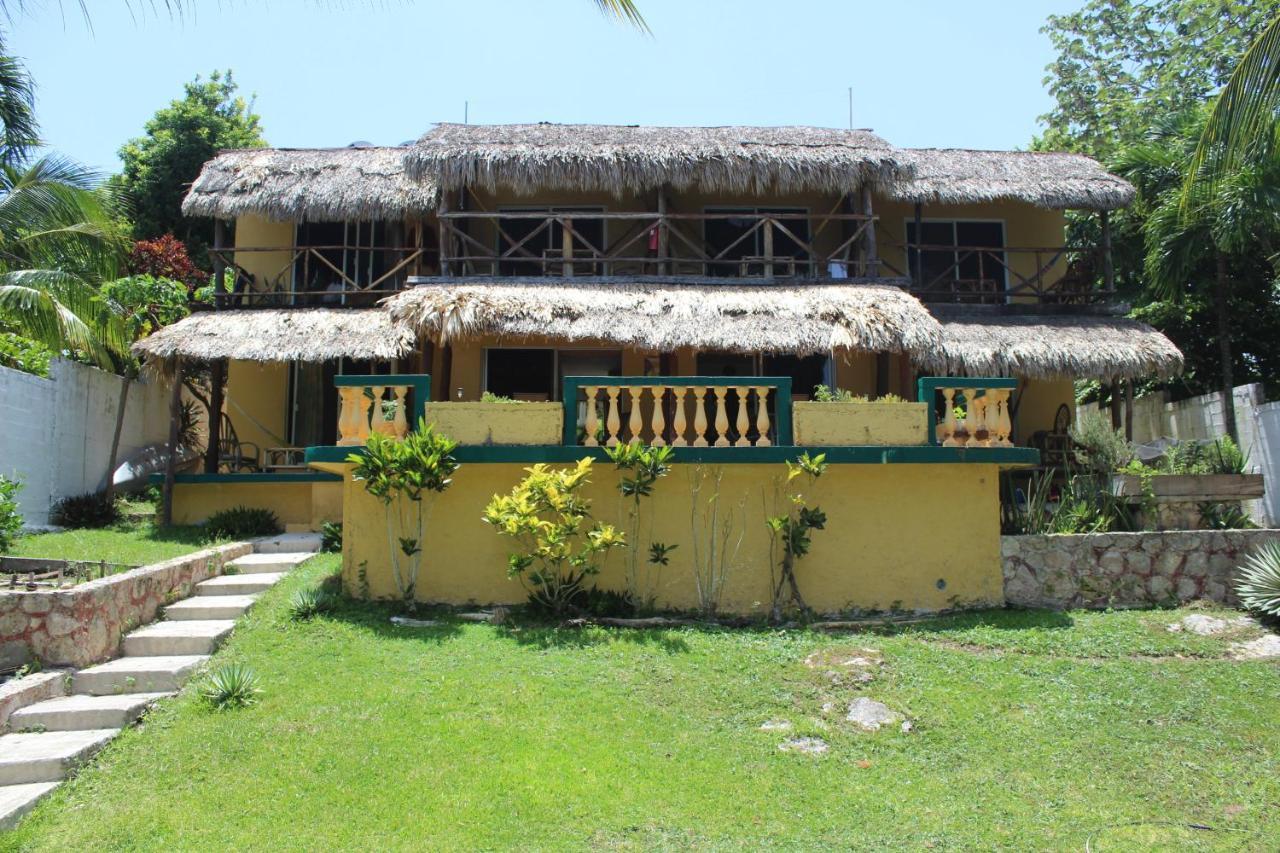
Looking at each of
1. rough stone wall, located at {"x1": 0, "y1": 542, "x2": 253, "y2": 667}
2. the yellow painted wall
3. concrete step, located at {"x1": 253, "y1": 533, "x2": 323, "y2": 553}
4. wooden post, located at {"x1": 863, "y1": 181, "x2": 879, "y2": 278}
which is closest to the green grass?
concrete step, located at {"x1": 253, "y1": 533, "x2": 323, "y2": 553}

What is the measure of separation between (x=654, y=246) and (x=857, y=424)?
17.5 ft

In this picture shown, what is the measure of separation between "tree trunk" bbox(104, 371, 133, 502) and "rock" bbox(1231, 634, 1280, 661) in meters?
12.8

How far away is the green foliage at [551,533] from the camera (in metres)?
8.14

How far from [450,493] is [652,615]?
84.7 inches

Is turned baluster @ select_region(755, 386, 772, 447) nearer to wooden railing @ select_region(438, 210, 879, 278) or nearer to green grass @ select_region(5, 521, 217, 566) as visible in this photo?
wooden railing @ select_region(438, 210, 879, 278)

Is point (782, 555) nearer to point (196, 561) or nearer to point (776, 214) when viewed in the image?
point (196, 561)

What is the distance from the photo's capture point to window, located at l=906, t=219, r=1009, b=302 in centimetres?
1419

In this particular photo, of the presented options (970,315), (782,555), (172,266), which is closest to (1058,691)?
(782,555)

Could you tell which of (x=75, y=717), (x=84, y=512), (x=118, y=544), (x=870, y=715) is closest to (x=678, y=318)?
(x=870, y=715)

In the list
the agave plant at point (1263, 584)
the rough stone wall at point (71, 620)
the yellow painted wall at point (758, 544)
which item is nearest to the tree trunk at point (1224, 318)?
the agave plant at point (1263, 584)

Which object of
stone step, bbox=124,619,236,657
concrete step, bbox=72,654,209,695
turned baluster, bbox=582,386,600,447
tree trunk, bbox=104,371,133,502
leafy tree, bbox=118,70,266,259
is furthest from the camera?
leafy tree, bbox=118,70,266,259

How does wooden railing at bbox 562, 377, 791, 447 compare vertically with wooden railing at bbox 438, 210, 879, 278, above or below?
below

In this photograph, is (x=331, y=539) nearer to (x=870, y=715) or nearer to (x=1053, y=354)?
(x=870, y=715)

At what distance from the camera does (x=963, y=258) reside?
14547 mm
